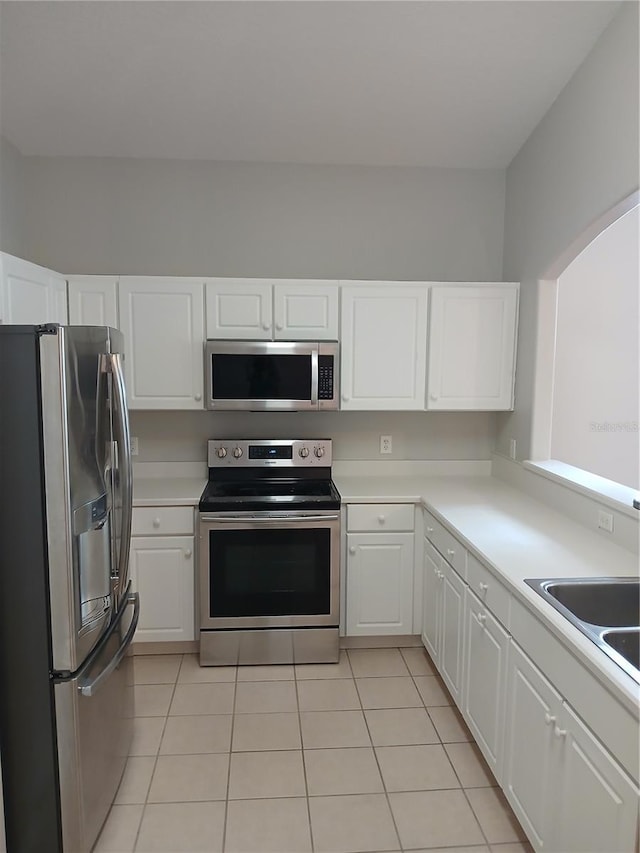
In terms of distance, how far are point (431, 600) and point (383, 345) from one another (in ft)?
4.54

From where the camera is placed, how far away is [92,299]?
127 inches

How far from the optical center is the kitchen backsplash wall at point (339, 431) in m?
3.65

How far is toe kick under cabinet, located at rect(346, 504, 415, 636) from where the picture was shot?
3206 millimetres

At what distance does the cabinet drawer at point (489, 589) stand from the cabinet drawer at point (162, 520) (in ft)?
4.78

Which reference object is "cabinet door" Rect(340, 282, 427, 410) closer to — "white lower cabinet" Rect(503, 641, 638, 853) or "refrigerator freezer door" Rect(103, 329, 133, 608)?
"refrigerator freezer door" Rect(103, 329, 133, 608)

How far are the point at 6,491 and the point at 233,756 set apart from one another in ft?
4.74

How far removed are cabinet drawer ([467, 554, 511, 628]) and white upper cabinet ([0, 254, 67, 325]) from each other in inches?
81.6

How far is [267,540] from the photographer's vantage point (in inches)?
123

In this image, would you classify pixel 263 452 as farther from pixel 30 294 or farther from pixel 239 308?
pixel 30 294

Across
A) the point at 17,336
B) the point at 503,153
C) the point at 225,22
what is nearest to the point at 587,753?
the point at 17,336

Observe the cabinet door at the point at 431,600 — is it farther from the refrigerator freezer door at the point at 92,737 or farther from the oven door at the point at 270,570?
the refrigerator freezer door at the point at 92,737

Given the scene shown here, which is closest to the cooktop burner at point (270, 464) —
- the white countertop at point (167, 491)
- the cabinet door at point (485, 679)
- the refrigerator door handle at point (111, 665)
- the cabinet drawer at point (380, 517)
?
the white countertop at point (167, 491)

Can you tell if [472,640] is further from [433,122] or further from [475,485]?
[433,122]

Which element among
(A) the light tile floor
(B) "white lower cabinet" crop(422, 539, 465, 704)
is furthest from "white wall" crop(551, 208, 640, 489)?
(A) the light tile floor
